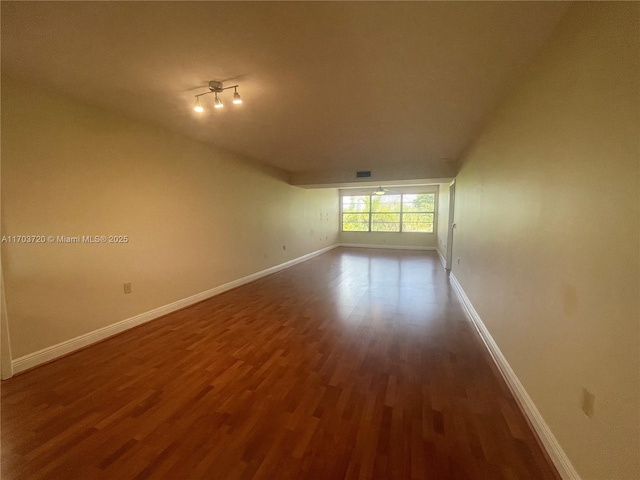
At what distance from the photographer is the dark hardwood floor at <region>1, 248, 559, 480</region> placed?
51.6 inches

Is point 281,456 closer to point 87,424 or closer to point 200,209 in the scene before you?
point 87,424

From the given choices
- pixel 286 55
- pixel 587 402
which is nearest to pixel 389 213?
pixel 286 55

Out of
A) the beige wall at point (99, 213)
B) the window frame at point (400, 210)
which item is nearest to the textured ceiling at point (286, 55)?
the beige wall at point (99, 213)

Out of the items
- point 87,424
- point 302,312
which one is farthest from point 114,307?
point 302,312

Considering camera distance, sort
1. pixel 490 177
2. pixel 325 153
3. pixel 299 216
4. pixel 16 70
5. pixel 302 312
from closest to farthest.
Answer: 1. pixel 16 70
2. pixel 490 177
3. pixel 302 312
4. pixel 325 153
5. pixel 299 216

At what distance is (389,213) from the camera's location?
10.1 meters

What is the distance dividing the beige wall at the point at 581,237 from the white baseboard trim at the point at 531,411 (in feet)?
0.15

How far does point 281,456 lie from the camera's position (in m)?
1.36

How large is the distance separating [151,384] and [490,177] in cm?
357

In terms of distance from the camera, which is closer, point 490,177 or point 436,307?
point 490,177

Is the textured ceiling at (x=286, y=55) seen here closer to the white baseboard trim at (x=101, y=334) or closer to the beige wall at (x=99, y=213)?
the beige wall at (x=99, y=213)

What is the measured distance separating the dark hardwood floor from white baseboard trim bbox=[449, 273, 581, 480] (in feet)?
0.20

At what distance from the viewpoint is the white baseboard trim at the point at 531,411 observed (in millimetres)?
1237

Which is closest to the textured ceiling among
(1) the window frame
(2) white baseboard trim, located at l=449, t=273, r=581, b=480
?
(2) white baseboard trim, located at l=449, t=273, r=581, b=480
